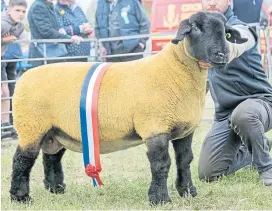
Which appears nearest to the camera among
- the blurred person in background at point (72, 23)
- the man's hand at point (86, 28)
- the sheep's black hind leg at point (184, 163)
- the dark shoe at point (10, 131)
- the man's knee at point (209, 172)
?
the sheep's black hind leg at point (184, 163)

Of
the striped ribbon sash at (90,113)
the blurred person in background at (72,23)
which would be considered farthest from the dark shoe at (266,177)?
the blurred person in background at (72,23)

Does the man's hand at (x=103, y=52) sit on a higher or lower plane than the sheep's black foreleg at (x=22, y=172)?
lower

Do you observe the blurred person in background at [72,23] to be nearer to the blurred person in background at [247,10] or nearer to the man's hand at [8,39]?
the man's hand at [8,39]

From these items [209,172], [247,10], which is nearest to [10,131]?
[247,10]

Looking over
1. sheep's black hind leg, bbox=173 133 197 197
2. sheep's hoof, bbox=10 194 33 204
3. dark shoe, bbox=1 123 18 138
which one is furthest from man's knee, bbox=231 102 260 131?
dark shoe, bbox=1 123 18 138

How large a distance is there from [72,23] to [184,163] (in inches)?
201

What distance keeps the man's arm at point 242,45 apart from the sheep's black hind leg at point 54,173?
1.64 metres

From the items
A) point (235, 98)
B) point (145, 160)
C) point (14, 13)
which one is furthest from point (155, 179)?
point (14, 13)

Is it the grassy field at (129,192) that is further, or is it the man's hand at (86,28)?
the man's hand at (86,28)

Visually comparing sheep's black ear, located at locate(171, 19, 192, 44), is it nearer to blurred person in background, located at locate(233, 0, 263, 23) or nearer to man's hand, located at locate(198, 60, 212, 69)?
man's hand, located at locate(198, 60, 212, 69)

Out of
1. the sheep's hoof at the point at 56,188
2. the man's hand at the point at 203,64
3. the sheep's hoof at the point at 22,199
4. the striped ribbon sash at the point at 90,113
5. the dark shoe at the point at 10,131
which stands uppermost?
the man's hand at the point at 203,64

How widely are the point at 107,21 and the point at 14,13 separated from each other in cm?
213

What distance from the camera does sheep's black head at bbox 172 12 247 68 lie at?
4578 mm

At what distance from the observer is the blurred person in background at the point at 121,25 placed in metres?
10.1
